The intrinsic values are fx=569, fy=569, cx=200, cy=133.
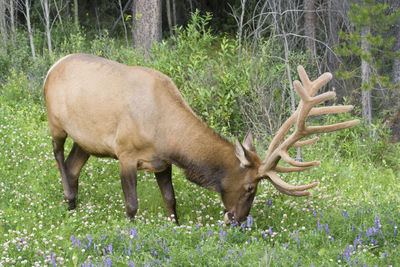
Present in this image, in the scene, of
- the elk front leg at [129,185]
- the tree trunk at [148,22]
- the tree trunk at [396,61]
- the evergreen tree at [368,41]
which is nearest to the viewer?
the elk front leg at [129,185]

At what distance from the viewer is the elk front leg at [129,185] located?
606cm

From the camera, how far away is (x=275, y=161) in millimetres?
5664

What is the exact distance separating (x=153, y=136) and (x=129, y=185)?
614 mm

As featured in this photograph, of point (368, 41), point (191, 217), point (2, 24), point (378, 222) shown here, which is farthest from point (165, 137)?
point (2, 24)

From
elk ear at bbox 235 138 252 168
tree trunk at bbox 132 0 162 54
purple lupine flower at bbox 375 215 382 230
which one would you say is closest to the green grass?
purple lupine flower at bbox 375 215 382 230

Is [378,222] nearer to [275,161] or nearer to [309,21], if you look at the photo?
[275,161]

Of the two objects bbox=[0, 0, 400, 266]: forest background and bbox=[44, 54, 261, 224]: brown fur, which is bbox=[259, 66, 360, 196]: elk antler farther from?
bbox=[0, 0, 400, 266]: forest background

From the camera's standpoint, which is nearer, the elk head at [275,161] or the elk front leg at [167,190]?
the elk head at [275,161]

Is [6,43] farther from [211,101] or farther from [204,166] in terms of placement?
[204,166]

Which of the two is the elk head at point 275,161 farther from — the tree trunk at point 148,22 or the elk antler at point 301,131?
the tree trunk at point 148,22

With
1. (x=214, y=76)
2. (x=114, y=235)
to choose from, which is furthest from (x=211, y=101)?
(x=114, y=235)

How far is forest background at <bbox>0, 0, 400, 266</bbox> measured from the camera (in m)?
4.68

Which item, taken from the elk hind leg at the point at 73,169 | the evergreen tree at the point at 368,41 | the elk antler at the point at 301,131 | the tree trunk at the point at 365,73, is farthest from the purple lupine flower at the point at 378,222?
the tree trunk at the point at 365,73

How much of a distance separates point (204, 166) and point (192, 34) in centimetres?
433
